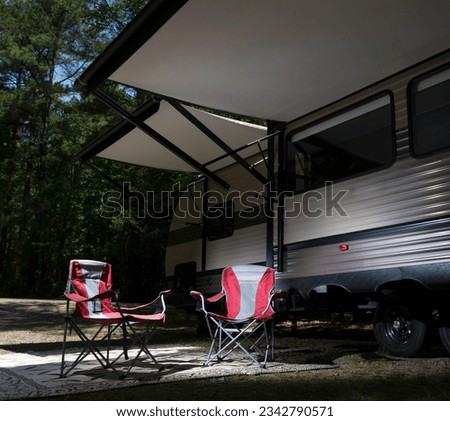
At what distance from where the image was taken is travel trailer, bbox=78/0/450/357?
12.7 ft

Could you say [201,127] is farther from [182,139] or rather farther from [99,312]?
[99,312]

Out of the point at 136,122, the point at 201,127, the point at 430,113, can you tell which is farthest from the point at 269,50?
the point at 136,122

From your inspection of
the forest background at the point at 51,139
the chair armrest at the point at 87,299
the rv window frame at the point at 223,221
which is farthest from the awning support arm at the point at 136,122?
the forest background at the point at 51,139

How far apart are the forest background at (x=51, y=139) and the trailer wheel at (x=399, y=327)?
1000cm

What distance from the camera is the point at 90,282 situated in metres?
Result: 4.32

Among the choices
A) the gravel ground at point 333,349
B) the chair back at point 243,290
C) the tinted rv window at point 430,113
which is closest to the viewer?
the gravel ground at point 333,349

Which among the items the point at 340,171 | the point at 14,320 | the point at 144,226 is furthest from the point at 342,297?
the point at 144,226

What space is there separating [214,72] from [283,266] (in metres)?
1.96

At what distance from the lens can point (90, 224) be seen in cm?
1844

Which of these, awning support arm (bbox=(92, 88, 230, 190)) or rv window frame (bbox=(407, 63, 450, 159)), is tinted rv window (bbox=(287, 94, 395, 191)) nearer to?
rv window frame (bbox=(407, 63, 450, 159))

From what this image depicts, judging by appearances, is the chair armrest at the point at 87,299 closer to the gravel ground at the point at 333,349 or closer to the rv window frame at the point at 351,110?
the gravel ground at the point at 333,349

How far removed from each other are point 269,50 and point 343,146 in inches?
46.0

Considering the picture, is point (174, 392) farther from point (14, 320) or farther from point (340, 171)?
point (14, 320)

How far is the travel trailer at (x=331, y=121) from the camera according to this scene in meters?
3.86
